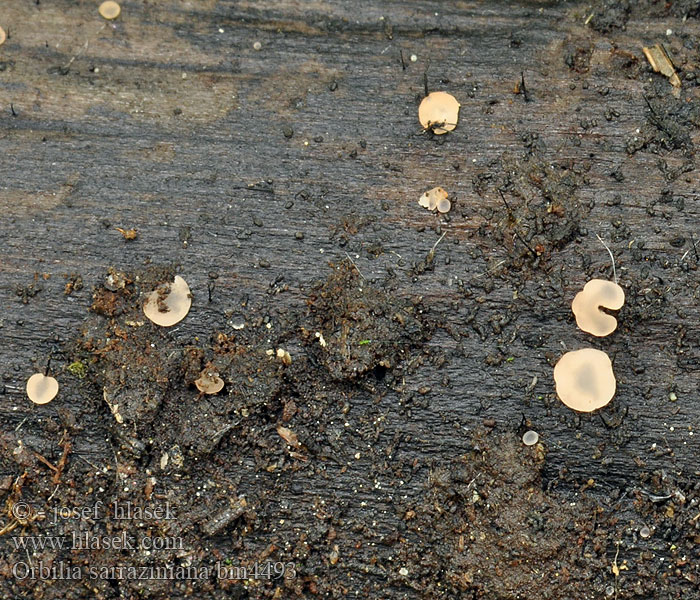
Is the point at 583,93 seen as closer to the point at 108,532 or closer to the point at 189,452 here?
the point at 189,452

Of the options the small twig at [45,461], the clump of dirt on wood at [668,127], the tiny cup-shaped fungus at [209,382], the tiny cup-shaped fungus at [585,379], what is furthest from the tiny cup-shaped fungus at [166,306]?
the clump of dirt on wood at [668,127]

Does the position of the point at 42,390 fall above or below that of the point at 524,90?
below

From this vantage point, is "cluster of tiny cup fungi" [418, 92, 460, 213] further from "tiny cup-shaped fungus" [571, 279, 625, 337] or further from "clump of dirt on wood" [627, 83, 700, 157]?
"tiny cup-shaped fungus" [571, 279, 625, 337]

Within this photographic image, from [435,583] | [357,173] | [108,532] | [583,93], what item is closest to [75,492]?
[108,532]

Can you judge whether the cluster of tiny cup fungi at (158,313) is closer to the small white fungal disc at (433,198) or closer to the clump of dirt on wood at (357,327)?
the clump of dirt on wood at (357,327)

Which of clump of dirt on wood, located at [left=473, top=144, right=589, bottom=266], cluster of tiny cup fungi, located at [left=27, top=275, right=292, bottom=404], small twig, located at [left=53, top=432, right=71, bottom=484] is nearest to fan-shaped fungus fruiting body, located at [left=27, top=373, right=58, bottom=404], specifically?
cluster of tiny cup fungi, located at [left=27, top=275, right=292, bottom=404]

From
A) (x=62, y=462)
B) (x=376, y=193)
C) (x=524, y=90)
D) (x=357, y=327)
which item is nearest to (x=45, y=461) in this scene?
(x=62, y=462)

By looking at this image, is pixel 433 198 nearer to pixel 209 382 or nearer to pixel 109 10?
pixel 209 382
